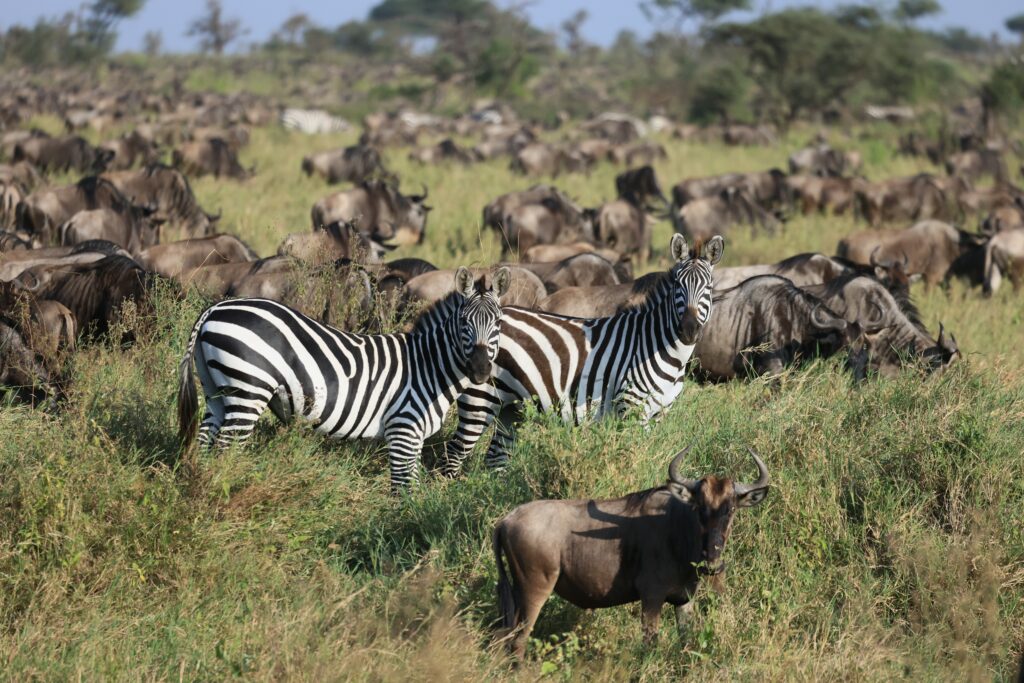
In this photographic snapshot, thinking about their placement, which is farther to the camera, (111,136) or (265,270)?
(111,136)

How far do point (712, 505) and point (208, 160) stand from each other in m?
17.3

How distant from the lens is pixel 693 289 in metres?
6.23

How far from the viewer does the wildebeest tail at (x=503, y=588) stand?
4562 mm

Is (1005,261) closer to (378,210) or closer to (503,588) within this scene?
(378,210)

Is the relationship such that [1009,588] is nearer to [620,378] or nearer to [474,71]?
[620,378]

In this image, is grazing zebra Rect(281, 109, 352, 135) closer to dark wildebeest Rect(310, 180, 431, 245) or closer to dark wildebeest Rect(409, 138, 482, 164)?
dark wildebeest Rect(409, 138, 482, 164)

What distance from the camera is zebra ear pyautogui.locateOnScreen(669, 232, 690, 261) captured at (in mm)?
6430

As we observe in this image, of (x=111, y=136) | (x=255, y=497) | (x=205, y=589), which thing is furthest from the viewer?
(x=111, y=136)

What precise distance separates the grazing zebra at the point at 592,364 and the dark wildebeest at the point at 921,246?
7.81m

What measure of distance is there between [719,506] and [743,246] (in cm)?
1110

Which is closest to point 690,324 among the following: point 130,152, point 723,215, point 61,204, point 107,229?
point 107,229

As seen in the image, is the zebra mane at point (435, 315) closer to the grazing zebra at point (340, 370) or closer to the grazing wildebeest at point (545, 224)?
the grazing zebra at point (340, 370)

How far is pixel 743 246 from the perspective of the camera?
1509cm

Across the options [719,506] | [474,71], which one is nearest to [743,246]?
[719,506]
